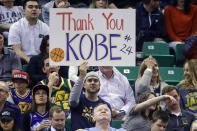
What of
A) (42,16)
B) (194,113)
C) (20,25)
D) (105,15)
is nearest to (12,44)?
(20,25)

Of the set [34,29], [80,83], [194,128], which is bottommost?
[194,128]

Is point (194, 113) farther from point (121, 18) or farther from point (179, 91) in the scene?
point (121, 18)

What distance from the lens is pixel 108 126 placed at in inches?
267

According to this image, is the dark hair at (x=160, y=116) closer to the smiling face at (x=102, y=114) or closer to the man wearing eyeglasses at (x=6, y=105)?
the smiling face at (x=102, y=114)

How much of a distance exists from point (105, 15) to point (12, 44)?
92.6 inches

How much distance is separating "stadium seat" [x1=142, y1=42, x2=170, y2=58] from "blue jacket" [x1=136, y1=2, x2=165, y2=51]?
13.0 inches

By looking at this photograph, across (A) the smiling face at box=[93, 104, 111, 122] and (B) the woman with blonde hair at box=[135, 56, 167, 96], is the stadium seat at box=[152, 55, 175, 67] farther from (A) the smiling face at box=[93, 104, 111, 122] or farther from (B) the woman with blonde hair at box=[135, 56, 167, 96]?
(A) the smiling face at box=[93, 104, 111, 122]

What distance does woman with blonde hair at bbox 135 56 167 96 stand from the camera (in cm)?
805

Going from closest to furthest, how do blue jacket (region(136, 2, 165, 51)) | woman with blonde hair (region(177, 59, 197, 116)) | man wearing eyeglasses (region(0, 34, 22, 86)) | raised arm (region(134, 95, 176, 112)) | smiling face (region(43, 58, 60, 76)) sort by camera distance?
raised arm (region(134, 95, 176, 112)) → woman with blonde hair (region(177, 59, 197, 116)) → smiling face (region(43, 58, 60, 76)) → man wearing eyeglasses (region(0, 34, 22, 86)) → blue jacket (region(136, 2, 165, 51))

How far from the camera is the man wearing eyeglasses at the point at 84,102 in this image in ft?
24.4

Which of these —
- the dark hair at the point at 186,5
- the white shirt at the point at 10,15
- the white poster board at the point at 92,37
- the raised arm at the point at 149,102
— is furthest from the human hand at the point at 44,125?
the dark hair at the point at 186,5

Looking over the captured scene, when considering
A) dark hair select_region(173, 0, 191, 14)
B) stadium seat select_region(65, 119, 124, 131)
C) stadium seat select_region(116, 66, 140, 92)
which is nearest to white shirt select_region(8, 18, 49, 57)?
stadium seat select_region(116, 66, 140, 92)

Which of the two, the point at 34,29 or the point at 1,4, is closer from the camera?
the point at 34,29

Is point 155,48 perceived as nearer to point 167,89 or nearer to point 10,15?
point 10,15
